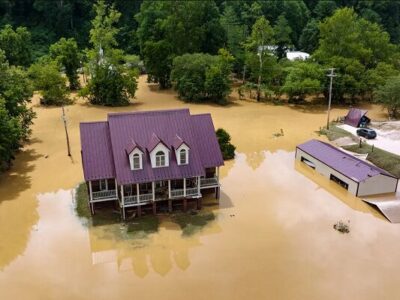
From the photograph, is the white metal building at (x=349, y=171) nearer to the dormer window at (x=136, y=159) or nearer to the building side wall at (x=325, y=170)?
the building side wall at (x=325, y=170)

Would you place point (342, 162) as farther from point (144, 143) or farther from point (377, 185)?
point (144, 143)

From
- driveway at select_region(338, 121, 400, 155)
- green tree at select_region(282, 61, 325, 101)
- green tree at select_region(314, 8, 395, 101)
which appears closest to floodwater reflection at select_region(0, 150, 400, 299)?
driveway at select_region(338, 121, 400, 155)

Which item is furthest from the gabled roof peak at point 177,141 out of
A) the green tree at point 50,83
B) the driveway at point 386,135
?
the green tree at point 50,83

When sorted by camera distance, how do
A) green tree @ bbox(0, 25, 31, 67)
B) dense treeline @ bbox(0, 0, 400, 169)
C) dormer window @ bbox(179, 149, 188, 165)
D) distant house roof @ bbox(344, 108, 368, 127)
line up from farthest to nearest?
green tree @ bbox(0, 25, 31, 67)
dense treeline @ bbox(0, 0, 400, 169)
distant house roof @ bbox(344, 108, 368, 127)
dormer window @ bbox(179, 149, 188, 165)

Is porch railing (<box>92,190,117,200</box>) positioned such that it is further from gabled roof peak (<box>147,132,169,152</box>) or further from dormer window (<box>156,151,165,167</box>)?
gabled roof peak (<box>147,132,169,152</box>)

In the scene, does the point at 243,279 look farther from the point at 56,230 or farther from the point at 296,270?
the point at 56,230

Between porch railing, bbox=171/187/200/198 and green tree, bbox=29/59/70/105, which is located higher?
green tree, bbox=29/59/70/105

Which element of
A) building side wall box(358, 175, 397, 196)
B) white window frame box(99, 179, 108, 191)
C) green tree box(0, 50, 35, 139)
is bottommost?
building side wall box(358, 175, 397, 196)
